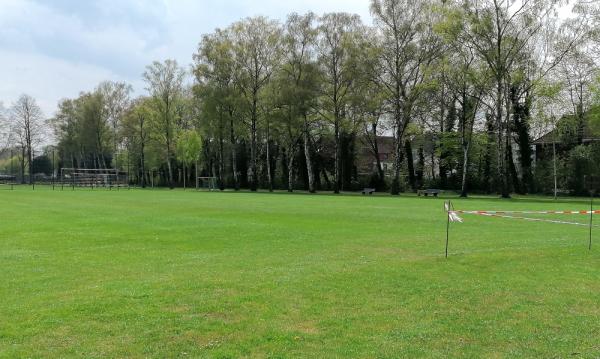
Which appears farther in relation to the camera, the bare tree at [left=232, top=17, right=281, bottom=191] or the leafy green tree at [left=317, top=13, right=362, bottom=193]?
the bare tree at [left=232, top=17, right=281, bottom=191]

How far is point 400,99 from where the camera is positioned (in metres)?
53.7

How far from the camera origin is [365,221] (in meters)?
21.2

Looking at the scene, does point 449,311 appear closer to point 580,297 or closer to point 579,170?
point 580,297

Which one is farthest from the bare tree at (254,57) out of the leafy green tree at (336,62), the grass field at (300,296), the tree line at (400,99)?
the grass field at (300,296)

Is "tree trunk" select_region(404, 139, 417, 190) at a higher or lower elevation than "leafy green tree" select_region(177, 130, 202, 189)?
lower

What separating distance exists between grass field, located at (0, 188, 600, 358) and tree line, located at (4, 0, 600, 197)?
34209 mm

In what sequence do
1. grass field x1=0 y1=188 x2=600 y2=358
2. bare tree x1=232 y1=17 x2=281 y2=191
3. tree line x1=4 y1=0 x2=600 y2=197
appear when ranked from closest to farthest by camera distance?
grass field x1=0 y1=188 x2=600 y2=358 < tree line x1=4 y1=0 x2=600 y2=197 < bare tree x1=232 y1=17 x2=281 y2=191

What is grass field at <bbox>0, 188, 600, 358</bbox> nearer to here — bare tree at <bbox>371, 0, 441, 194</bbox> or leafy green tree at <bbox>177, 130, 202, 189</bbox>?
bare tree at <bbox>371, 0, 441, 194</bbox>

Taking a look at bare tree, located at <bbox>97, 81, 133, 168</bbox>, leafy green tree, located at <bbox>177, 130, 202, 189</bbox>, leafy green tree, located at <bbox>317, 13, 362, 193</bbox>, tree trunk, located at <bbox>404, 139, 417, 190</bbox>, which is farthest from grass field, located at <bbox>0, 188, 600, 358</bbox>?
bare tree, located at <bbox>97, 81, 133, 168</bbox>

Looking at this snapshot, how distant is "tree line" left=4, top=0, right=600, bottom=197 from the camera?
150ft

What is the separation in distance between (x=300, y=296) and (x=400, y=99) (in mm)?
47673

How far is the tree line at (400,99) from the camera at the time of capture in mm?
45750

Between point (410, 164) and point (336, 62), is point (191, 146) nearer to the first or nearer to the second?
point (336, 62)

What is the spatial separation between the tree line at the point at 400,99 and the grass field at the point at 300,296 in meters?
34.2
